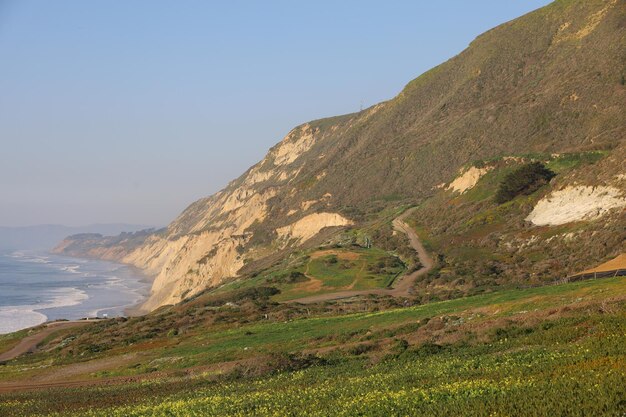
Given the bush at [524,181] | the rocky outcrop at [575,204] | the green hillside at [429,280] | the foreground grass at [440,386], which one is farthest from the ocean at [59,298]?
the foreground grass at [440,386]

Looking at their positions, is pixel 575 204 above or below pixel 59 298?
below

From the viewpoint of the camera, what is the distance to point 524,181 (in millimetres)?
74875

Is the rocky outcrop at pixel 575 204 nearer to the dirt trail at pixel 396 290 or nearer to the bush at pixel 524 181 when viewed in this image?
the bush at pixel 524 181

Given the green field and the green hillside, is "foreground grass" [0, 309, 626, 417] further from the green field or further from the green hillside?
the green field

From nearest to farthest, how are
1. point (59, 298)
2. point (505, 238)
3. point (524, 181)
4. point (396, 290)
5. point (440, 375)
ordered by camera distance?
point (440, 375)
point (396, 290)
point (505, 238)
point (524, 181)
point (59, 298)

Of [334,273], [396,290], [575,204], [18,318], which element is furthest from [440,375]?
[18,318]

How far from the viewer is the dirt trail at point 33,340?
5932 cm

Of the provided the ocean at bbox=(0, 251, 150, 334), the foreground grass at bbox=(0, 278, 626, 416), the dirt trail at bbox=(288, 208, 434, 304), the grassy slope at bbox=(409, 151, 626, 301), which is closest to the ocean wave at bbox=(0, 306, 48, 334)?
the ocean at bbox=(0, 251, 150, 334)

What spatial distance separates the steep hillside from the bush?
249 centimetres

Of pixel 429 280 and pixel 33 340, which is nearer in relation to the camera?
pixel 429 280

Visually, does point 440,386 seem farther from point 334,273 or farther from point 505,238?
point 334,273

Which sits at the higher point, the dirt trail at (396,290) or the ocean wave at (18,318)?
the ocean wave at (18,318)

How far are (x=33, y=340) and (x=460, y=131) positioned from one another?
8335 centimetres

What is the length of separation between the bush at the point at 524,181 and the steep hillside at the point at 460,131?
98.0 inches
